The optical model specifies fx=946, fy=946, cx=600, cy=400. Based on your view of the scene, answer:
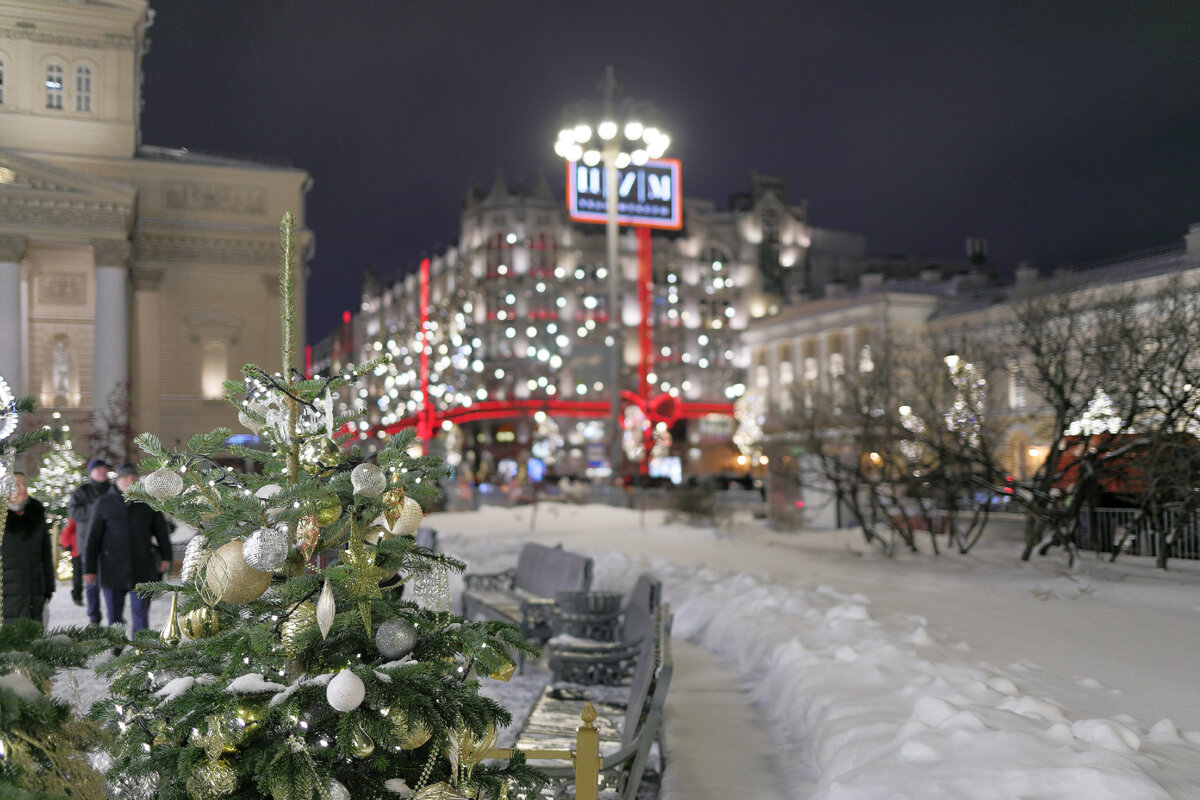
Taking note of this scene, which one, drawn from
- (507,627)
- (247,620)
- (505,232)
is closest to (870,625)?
(507,627)

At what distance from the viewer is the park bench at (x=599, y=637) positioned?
8.20 m

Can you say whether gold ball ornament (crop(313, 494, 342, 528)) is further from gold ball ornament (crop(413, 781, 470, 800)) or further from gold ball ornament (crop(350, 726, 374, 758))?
gold ball ornament (crop(413, 781, 470, 800))

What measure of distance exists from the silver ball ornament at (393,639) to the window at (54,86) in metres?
28.2

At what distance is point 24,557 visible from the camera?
300 inches

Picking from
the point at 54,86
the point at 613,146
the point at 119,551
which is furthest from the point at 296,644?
the point at 54,86

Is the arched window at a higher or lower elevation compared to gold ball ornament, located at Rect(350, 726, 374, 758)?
higher

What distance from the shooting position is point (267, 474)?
3.51 m

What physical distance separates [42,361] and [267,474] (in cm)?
3724

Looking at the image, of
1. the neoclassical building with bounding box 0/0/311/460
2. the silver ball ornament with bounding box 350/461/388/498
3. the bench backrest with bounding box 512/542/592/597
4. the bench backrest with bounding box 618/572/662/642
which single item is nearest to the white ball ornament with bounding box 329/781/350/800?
the silver ball ornament with bounding box 350/461/388/498

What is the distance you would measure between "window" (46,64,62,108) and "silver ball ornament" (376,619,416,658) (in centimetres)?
2825

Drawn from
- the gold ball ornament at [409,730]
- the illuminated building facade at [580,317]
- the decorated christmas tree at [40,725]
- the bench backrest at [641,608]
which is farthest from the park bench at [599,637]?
the illuminated building facade at [580,317]

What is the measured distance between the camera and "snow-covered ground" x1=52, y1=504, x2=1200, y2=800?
460 cm

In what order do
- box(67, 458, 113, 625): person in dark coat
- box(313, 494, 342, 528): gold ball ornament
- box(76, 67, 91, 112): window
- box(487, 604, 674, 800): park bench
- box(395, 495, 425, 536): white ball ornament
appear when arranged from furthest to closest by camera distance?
1. box(76, 67, 91, 112): window
2. box(67, 458, 113, 625): person in dark coat
3. box(487, 604, 674, 800): park bench
4. box(395, 495, 425, 536): white ball ornament
5. box(313, 494, 342, 528): gold ball ornament

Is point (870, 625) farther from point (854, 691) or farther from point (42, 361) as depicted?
point (42, 361)
